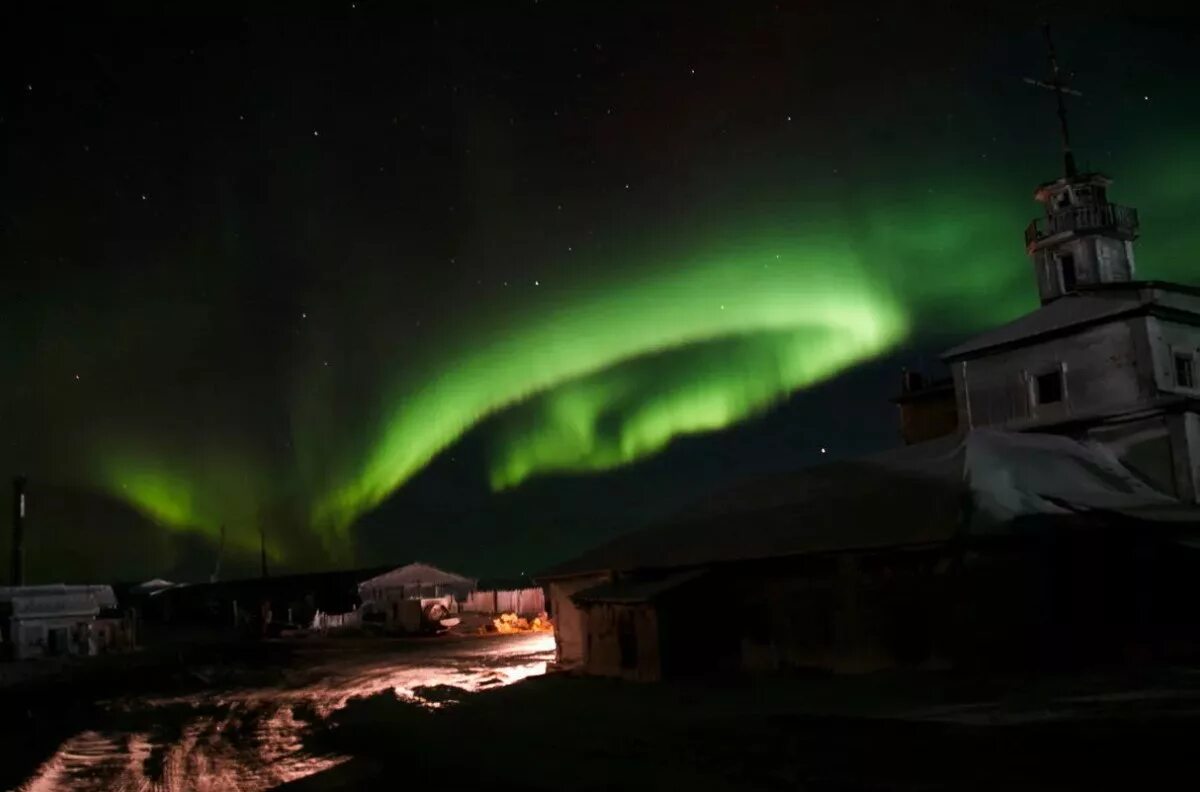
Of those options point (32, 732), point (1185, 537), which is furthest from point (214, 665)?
point (1185, 537)

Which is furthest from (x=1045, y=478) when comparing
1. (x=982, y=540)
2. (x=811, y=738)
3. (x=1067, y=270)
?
(x=1067, y=270)

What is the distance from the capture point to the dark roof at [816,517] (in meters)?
24.4

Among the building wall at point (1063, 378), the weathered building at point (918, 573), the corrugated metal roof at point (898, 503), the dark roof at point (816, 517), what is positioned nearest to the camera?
the weathered building at point (918, 573)

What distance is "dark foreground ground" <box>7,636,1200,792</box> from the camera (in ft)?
44.0

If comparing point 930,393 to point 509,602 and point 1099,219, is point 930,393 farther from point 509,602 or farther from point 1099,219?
point 509,602

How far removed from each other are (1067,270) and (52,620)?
57163mm

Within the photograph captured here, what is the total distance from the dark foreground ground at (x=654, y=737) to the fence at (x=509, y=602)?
3967cm

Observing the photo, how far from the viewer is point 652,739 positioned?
57.7 ft

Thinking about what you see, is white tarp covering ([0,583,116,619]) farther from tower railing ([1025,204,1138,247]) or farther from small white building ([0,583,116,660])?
tower railing ([1025,204,1138,247])

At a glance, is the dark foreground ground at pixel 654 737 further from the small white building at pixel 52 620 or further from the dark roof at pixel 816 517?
the small white building at pixel 52 620

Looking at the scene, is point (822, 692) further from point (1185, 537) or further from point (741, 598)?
point (1185, 537)

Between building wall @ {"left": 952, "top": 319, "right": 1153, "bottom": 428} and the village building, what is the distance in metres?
0.05

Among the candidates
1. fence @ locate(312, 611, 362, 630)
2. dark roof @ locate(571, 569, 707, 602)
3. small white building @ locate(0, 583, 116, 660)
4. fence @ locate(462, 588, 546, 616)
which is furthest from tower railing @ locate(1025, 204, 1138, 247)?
small white building @ locate(0, 583, 116, 660)

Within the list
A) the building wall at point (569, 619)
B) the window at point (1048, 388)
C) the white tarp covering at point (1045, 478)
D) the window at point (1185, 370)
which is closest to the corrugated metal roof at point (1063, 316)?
the window at point (1048, 388)
